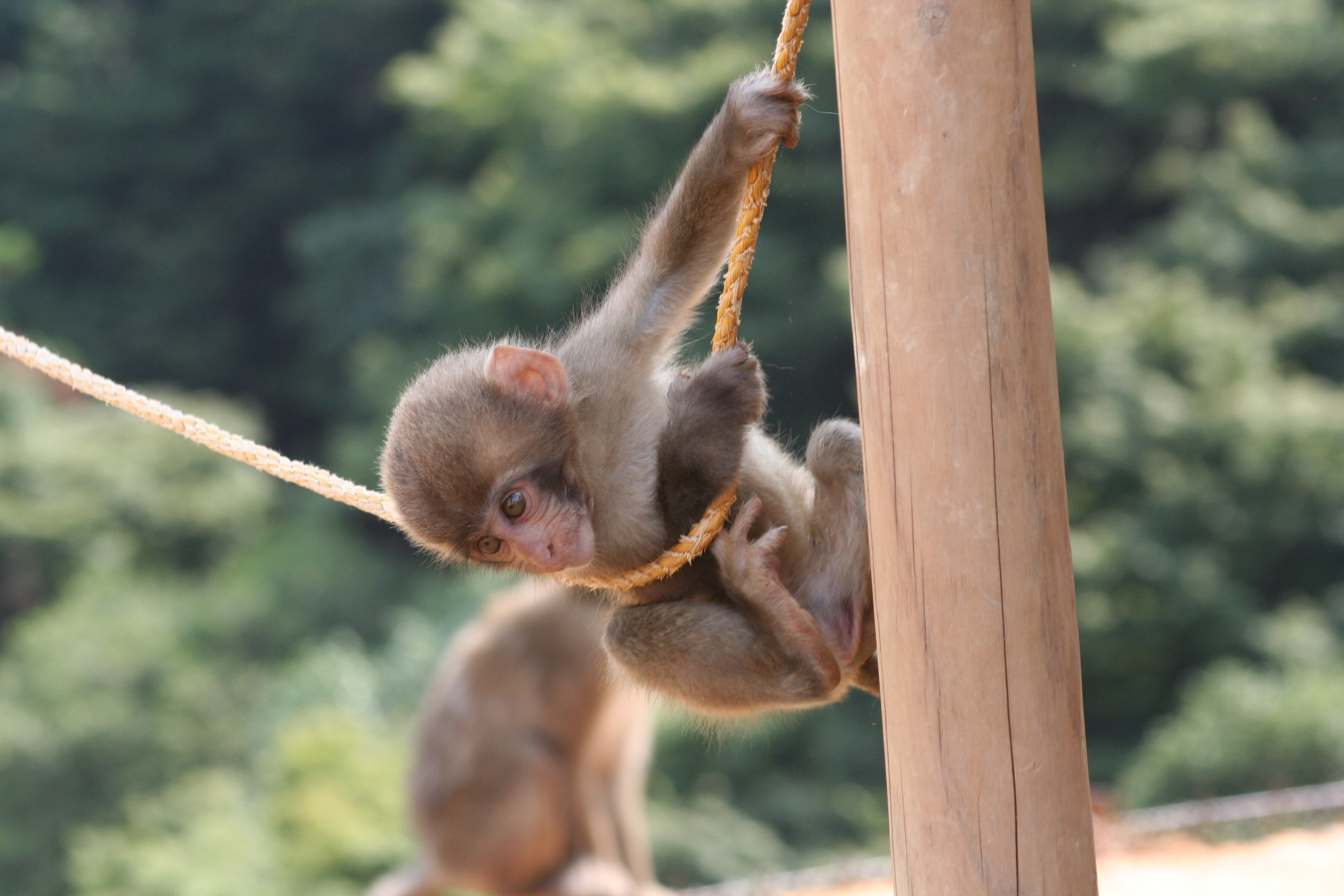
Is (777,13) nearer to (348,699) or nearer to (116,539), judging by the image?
(348,699)

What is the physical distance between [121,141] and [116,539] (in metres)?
10.2

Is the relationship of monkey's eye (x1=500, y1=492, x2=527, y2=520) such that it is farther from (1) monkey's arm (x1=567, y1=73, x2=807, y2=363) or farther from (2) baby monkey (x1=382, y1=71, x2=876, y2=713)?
(1) monkey's arm (x1=567, y1=73, x2=807, y2=363)

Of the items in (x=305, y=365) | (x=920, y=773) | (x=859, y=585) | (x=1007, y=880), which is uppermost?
(x=305, y=365)

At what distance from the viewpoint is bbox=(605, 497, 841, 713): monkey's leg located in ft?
7.90

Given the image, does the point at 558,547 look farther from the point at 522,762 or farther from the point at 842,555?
the point at 522,762

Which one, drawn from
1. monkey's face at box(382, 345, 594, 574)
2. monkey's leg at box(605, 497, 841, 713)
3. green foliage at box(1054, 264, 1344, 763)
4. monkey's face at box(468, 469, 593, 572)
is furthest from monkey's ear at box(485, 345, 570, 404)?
green foliage at box(1054, 264, 1344, 763)

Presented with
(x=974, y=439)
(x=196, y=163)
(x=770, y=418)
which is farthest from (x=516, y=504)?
(x=196, y=163)

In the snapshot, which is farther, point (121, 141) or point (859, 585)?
point (121, 141)

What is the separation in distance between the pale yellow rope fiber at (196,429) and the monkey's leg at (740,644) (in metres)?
0.62

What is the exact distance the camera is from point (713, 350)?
2477 millimetres

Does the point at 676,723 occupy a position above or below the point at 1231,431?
below

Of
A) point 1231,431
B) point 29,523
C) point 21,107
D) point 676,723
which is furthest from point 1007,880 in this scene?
point 21,107

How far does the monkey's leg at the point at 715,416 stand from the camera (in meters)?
2.38

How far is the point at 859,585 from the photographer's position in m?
2.54
